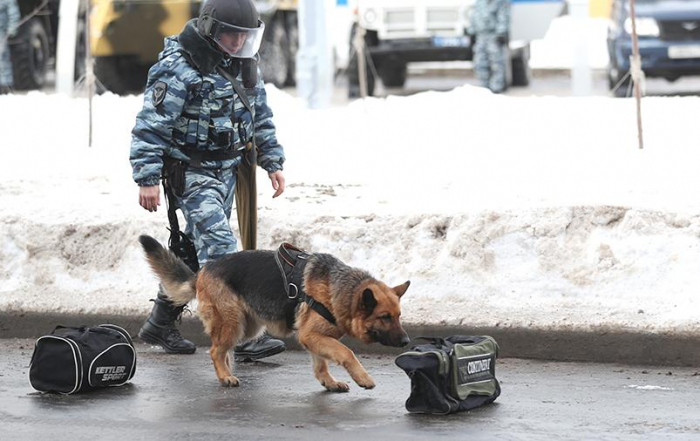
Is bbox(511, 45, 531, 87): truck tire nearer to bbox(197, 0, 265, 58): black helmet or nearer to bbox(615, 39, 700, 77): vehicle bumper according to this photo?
bbox(615, 39, 700, 77): vehicle bumper

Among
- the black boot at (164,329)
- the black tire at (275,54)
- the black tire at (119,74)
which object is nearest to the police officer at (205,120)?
the black boot at (164,329)

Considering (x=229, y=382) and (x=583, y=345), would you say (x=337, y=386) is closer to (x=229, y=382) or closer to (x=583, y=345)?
(x=229, y=382)

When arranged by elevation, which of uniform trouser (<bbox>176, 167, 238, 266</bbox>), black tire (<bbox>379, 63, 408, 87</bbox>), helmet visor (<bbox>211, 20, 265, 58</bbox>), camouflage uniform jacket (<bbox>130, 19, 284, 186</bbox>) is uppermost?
black tire (<bbox>379, 63, 408, 87</bbox>)

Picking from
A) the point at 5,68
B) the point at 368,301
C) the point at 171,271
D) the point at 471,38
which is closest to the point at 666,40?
the point at 471,38

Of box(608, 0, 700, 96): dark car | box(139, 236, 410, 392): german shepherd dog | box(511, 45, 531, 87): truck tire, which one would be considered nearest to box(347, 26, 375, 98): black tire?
box(511, 45, 531, 87): truck tire

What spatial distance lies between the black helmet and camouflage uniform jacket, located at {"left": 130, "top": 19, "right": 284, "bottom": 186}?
3.1 inches

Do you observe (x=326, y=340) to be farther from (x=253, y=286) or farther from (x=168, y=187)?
(x=168, y=187)

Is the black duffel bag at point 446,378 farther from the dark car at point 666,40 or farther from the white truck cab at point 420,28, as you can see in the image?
the white truck cab at point 420,28

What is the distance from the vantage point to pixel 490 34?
17812 mm

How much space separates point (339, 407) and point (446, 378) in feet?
1.83

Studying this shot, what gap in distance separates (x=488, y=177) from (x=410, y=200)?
858mm

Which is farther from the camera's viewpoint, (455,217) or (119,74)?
(119,74)

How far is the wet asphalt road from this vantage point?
602 cm

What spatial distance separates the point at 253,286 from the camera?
6.96 metres
